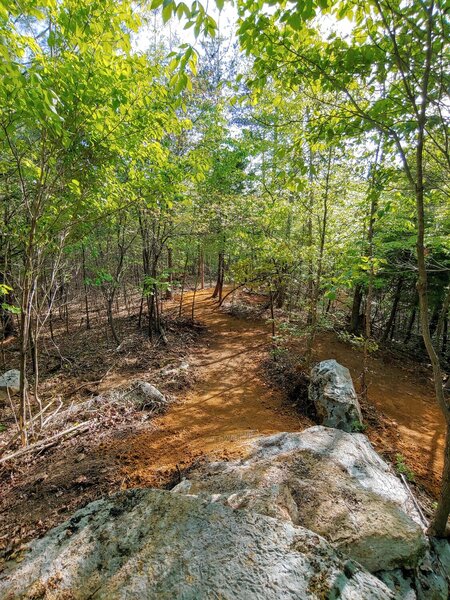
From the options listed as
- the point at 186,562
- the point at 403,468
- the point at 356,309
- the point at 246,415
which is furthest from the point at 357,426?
the point at 356,309

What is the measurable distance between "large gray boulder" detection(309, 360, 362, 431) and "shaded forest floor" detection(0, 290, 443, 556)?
458 mm

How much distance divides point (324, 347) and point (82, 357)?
8174 mm

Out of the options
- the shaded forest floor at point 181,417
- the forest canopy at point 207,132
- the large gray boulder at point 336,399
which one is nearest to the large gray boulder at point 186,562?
the shaded forest floor at point 181,417

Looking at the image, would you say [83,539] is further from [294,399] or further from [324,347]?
[324,347]

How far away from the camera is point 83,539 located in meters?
1.91

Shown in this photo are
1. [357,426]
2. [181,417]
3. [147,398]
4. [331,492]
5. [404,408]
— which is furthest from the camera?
[404,408]

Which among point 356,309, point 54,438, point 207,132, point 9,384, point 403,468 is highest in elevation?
point 207,132

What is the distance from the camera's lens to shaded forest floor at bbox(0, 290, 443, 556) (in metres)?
3.45

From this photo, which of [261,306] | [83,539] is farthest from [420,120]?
[261,306]

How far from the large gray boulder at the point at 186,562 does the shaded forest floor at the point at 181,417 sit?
94 centimetres

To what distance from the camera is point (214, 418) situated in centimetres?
564

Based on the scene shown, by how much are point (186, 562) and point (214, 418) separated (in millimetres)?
4109

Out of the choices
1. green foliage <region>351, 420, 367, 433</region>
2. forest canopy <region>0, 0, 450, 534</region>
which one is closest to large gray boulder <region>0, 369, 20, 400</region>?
forest canopy <region>0, 0, 450, 534</region>

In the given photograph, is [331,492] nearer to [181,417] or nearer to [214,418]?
[214,418]
